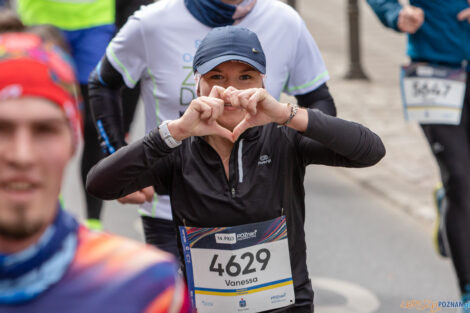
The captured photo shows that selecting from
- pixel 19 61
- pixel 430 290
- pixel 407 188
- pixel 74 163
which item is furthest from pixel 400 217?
pixel 19 61

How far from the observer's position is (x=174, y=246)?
3941 millimetres

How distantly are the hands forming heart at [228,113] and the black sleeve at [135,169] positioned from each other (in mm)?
110

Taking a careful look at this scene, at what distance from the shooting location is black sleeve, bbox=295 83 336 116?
3.92 m

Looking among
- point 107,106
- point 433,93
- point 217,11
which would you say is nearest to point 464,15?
point 433,93

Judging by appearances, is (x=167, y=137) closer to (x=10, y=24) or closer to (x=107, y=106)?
(x=107, y=106)

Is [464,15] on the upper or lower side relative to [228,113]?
lower

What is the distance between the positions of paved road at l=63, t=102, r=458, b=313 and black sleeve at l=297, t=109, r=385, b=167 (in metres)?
2.13

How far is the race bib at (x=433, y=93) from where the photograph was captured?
504 centimetres

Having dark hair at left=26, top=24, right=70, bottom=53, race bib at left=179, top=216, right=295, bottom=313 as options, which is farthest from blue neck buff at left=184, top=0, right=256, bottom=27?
dark hair at left=26, top=24, right=70, bottom=53

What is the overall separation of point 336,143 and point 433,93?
2.11 meters

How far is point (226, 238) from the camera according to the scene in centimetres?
315

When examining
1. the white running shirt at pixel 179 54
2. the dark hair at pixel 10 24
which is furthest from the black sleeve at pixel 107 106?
the dark hair at pixel 10 24

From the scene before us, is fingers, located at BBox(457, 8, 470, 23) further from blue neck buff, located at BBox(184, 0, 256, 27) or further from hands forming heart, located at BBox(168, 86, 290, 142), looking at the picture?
hands forming heart, located at BBox(168, 86, 290, 142)

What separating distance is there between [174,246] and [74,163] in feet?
16.3
